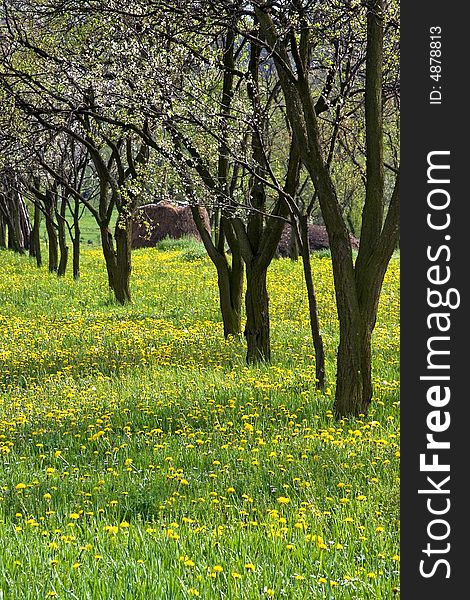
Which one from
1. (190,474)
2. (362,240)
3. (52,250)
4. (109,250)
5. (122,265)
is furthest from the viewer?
(52,250)

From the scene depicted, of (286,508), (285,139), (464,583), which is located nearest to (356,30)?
(286,508)

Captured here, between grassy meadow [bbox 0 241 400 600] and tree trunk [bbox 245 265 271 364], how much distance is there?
0.86 feet

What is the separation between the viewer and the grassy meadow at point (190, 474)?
418 cm

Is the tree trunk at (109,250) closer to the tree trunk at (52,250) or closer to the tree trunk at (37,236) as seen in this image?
the tree trunk at (52,250)

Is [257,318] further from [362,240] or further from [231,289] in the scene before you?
[362,240]

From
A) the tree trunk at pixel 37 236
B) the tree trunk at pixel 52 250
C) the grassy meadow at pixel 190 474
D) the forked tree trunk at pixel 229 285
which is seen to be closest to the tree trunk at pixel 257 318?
the grassy meadow at pixel 190 474

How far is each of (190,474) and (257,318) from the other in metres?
5.27

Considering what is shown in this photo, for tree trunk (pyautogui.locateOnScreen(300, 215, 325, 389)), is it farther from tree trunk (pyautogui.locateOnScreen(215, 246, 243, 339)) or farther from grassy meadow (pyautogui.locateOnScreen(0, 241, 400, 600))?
tree trunk (pyautogui.locateOnScreen(215, 246, 243, 339))

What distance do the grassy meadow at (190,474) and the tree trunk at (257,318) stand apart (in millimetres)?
261

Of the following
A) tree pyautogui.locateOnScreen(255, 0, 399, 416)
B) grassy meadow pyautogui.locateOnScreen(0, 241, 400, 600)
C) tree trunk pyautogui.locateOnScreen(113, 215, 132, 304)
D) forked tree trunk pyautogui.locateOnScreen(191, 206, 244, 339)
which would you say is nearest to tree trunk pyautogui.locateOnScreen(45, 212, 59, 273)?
tree trunk pyautogui.locateOnScreen(113, 215, 132, 304)

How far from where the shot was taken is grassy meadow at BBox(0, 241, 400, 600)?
4181mm

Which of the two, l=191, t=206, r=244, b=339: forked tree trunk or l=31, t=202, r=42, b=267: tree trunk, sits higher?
l=31, t=202, r=42, b=267: tree trunk

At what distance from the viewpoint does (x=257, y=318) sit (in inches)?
446

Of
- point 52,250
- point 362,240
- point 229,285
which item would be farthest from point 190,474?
point 52,250
